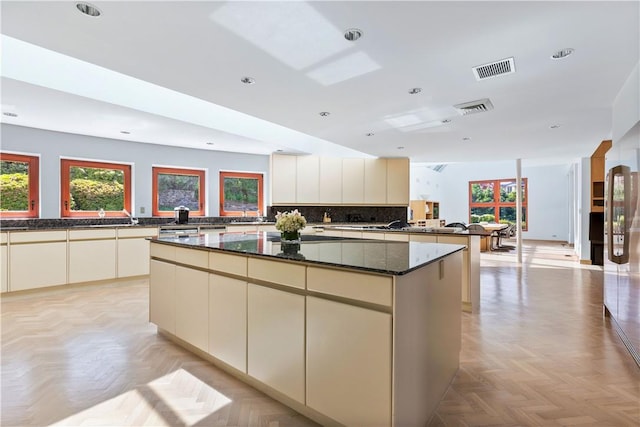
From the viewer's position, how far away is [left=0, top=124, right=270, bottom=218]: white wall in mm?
4952

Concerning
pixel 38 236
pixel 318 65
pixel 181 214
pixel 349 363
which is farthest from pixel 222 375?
pixel 181 214

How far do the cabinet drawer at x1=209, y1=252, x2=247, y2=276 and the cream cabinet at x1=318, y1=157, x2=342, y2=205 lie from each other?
4.65 metres

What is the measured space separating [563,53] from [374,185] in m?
4.62

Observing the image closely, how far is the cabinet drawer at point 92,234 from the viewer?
478 centimetres

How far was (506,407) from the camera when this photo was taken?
1954 mm

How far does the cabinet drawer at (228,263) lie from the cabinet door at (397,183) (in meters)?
5.18

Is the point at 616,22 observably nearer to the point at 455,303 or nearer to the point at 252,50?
the point at 455,303

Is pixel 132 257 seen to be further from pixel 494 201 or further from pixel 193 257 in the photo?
pixel 494 201

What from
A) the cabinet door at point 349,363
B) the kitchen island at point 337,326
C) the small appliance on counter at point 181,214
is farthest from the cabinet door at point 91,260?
the cabinet door at point 349,363

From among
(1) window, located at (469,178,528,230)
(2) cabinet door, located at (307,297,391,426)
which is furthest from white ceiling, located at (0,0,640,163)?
(1) window, located at (469,178,528,230)

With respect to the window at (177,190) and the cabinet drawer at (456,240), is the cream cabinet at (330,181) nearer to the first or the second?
the window at (177,190)

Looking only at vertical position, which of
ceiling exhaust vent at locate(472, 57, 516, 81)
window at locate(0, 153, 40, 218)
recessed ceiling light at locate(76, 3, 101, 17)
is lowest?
window at locate(0, 153, 40, 218)

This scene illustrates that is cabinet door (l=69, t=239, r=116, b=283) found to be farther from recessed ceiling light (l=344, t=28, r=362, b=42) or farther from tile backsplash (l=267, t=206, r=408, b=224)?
recessed ceiling light (l=344, t=28, r=362, b=42)

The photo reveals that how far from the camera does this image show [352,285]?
1632mm
